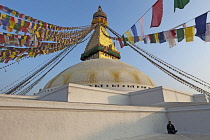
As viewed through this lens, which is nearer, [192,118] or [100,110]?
[100,110]

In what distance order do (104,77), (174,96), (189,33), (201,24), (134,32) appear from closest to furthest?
(201,24), (189,33), (134,32), (174,96), (104,77)

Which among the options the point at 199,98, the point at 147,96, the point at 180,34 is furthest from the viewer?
the point at 199,98

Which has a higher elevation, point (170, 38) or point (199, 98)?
point (170, 38)

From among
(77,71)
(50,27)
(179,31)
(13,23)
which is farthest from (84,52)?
(179,31)

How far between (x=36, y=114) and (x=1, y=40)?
3881 mm

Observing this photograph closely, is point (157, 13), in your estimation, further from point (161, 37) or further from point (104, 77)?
point (104, 77)

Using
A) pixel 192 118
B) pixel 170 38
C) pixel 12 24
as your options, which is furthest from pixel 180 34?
pixel 12 24

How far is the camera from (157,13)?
21.5ft

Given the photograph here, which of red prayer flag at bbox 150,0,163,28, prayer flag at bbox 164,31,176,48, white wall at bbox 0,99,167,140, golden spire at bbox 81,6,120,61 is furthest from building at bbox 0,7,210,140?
golden spire at bbox 81,6,120,61

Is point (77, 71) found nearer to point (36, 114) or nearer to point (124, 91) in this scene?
point (124, 91)

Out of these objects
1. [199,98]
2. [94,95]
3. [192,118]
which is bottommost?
[192,118]

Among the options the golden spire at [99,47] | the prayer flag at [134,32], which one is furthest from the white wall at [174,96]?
the golden spire at [99,47]

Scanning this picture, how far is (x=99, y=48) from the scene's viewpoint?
61.6 ft

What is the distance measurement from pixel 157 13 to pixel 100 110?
496 centimetres
